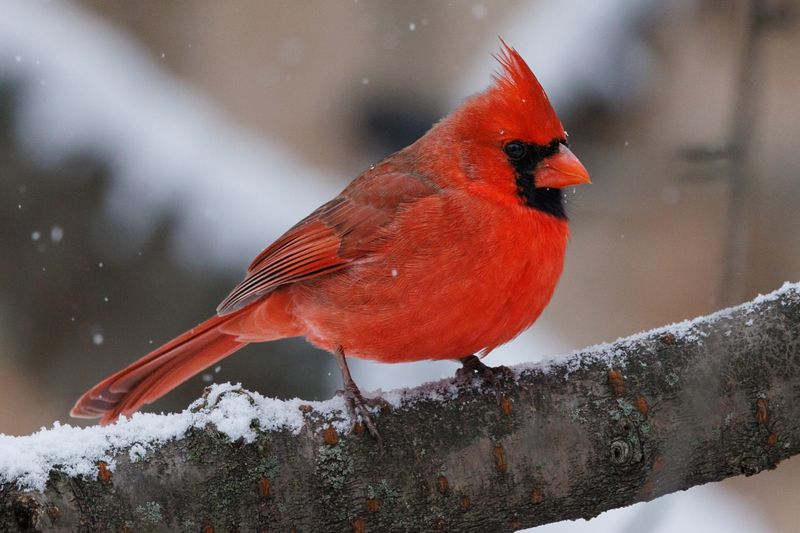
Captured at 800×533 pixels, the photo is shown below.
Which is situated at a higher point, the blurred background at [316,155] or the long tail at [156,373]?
the blurred background at [316,155]

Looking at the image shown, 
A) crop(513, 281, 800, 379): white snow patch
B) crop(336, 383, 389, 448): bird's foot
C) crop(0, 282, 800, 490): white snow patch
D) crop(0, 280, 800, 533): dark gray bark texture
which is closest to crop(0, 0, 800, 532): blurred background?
crop(513, 281, 800, 379): white snow patch

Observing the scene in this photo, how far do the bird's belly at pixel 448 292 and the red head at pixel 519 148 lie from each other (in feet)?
0.41

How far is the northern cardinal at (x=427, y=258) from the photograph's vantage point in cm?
218

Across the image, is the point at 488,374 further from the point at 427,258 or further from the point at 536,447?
the point at 427,258

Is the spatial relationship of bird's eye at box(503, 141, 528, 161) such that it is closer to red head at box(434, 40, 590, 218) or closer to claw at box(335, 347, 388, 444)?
red head at box(434, 40, 590, 218)

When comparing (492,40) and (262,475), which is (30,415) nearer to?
(492,40)

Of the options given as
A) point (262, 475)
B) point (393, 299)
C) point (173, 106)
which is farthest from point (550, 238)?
point (173, 106)

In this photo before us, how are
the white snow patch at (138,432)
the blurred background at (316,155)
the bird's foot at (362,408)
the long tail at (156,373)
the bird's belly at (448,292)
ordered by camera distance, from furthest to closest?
the blurred background at (316,155) → the long tail at (156,373) → the bird's belly at (448,292) → the bird's foot at (362,408) → the white snow patch at (138,432)

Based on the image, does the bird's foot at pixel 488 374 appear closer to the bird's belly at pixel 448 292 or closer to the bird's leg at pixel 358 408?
the bird's belly at pixel 448 292

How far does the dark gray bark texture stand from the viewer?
66.1 inches

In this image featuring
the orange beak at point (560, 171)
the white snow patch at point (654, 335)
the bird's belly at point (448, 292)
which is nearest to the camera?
the white snow patch at point (654, 335)

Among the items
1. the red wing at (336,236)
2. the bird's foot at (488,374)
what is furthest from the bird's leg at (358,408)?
the red wing at (336,236)

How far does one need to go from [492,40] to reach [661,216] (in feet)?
4.36

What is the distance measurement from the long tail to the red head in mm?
804
